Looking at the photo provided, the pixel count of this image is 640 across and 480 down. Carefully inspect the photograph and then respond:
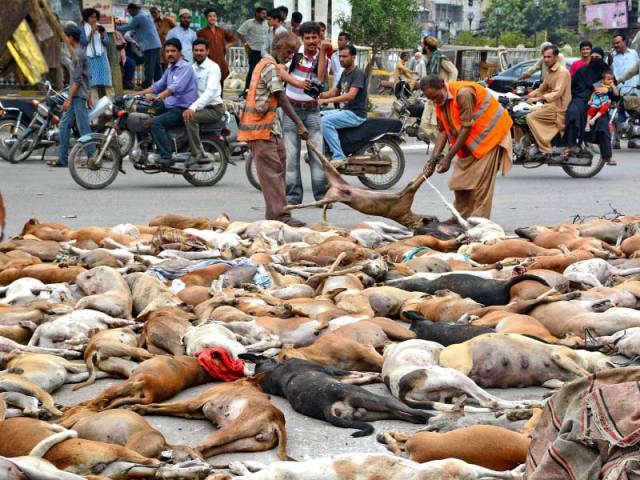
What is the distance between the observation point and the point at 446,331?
615cm

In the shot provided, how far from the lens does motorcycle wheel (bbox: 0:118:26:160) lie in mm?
16297

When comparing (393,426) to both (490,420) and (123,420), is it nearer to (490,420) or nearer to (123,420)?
(490,420)

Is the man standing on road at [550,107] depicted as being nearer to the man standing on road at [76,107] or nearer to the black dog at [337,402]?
the man standing on road at [76,107]

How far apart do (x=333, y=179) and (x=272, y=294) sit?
3.07 meters

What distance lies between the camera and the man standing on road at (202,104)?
14016 mm

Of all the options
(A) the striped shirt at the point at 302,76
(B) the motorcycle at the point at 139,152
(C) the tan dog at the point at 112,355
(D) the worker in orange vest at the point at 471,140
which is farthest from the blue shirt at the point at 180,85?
(C) the tan dog at the point at 112,355

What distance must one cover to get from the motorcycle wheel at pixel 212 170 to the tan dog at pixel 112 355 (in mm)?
8194

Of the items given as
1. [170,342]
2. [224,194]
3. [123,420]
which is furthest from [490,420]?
[224,194]

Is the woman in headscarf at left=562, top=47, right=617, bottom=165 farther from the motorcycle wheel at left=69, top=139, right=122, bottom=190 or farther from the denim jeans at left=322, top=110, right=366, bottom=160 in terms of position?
the motorcycle wheel at left=69, top=139, right=122, bottom=190

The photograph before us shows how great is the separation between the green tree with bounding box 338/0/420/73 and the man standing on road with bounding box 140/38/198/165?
1760 centimetres

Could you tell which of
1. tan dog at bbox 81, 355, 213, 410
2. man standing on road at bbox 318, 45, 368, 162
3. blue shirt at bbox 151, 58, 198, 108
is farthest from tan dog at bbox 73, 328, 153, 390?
blue shirt at bbox 151, 58, 198, 108

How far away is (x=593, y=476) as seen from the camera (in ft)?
10.8

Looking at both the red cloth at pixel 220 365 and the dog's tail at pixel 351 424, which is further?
the red cloth at pixel 220 365

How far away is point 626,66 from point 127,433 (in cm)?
1892
